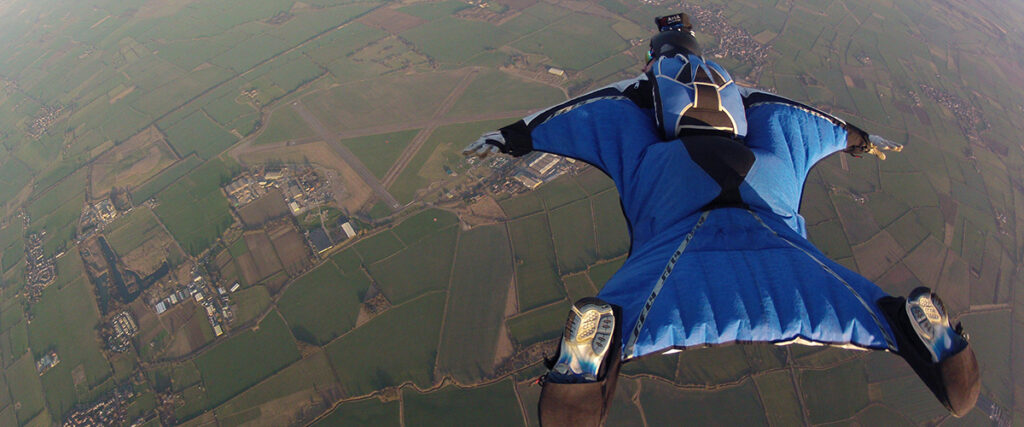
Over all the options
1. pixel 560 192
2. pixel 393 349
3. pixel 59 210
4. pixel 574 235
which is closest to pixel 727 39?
pixel 560 192

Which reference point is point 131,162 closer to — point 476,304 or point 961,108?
point 476,304

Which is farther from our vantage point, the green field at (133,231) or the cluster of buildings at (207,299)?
the green field at (133,231)

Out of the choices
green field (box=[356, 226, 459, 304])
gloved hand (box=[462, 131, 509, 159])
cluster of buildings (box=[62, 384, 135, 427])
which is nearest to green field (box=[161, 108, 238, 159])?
cluster of buildings (box=[62, 384, 135, 427])

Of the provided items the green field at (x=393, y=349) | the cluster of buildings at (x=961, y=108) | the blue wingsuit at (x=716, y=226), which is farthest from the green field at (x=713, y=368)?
the cluster of buildings at (x=961, y=108)

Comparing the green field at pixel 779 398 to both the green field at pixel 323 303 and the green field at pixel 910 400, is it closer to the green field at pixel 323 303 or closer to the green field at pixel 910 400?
the green field at pixel 910 400

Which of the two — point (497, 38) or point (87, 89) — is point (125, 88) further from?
point (497, 38)

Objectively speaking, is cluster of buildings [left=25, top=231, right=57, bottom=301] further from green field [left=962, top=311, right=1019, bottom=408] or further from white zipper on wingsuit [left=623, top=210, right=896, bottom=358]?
green field [left=962, top=311, right=1019, bottom=408]
